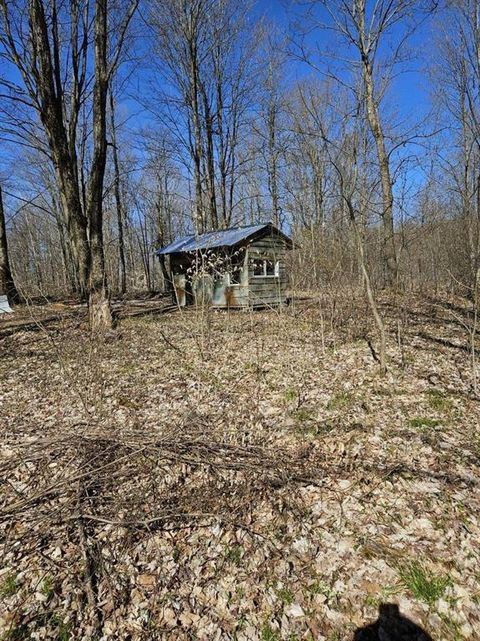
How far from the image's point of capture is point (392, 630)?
2141 millimetres

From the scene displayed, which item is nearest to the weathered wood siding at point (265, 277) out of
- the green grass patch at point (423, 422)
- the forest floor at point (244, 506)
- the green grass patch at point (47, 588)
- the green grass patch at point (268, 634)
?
the forest floor at point (244, 506)

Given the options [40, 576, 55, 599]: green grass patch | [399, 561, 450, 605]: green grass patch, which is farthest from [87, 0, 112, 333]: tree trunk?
[399, 561, 450, 605]: green grass patch

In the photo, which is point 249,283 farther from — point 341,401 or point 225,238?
point 341,401

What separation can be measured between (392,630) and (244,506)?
1354 mm

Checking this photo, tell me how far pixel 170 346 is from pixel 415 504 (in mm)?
5957

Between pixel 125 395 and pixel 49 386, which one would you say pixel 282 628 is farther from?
pixel 49 386

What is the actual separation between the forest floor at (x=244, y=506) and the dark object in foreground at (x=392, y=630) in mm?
18

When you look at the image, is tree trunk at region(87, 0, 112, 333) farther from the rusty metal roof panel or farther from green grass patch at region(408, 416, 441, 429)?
green grass patch at region(408, 416, 441, 429)

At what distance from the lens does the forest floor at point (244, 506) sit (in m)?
2.33

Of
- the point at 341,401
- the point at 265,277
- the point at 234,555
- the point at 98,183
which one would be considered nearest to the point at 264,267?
the point at 265,277

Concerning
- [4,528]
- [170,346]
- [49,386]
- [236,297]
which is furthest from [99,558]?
[236,297]

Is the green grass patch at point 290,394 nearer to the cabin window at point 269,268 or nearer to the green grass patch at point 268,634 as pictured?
the green grass patch at point 268,634

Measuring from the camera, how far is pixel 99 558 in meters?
2.73

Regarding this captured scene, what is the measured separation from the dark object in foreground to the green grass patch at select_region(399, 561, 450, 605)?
0.18 meters
